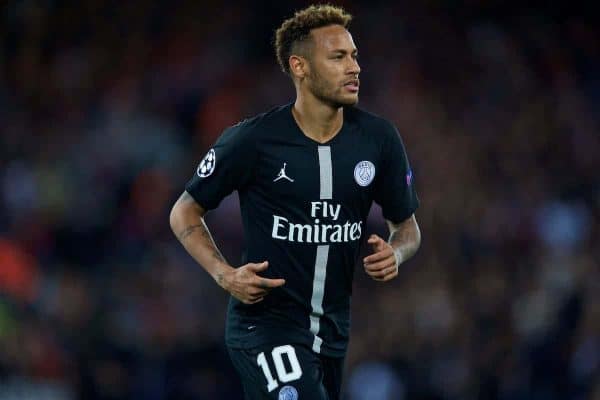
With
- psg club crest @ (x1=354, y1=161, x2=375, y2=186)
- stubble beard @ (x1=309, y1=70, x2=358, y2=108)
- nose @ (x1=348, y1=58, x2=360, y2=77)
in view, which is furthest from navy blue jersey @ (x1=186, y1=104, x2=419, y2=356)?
nose @ (x1=348, y1=58, x2=360, y2=77)

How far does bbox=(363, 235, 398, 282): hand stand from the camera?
4.45 meters

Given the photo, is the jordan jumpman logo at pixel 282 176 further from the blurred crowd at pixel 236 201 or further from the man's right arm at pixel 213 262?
the blurred crowd at pixel 236 201

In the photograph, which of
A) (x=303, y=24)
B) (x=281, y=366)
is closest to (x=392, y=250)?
A: (x=281, y=366)

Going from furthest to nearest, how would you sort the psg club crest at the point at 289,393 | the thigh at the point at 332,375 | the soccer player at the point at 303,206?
1. the thigh at the point at 332,375
2. the soccer player at the point at 303,206
3. the psg club crest at the point at 289,393

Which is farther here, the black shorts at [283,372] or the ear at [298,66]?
the ear at [298,66]

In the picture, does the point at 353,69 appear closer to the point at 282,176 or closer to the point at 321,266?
the point at 282,176

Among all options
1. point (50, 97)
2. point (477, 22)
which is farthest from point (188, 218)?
point (477, 22)

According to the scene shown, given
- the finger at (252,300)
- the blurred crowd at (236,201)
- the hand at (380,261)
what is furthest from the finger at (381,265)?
the blurred crowd at (236,201)

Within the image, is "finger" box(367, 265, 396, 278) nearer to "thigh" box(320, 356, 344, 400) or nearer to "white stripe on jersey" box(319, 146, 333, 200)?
"white stripe on jersey" box(319, 146, 333, 200)

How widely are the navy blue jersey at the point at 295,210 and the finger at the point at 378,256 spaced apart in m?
0.39

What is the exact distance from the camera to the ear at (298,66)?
16.4ft

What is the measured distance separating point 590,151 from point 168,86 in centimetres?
392

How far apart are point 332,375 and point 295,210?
0.79 metres

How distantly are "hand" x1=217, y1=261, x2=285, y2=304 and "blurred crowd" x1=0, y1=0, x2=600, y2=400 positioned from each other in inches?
144
